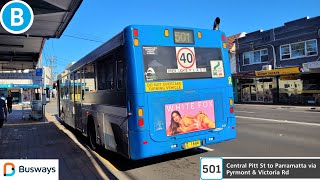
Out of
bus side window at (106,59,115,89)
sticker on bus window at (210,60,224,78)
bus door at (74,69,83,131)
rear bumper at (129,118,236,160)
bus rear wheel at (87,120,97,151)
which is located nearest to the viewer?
rear bumper at (129,118,236,160)

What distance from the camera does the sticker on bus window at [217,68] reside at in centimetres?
731

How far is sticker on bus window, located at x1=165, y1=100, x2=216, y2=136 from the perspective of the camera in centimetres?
650

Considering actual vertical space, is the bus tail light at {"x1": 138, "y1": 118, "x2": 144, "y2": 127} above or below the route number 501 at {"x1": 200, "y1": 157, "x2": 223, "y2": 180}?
above

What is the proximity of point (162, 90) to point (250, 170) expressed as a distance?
2357 millimetres

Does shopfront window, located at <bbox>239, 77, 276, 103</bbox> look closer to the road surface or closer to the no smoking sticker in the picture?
the road surface

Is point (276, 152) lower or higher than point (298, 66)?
lower

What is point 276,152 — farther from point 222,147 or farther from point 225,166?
point 225,166

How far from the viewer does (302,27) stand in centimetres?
2911

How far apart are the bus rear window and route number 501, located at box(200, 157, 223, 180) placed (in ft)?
6.69

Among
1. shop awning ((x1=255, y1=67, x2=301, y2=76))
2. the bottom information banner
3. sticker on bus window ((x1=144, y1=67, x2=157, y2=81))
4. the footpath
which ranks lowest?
the footpath

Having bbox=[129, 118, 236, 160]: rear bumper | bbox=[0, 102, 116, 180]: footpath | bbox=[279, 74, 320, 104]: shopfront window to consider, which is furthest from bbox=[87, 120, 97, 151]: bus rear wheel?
bbox=[279, 74, 320, 104]: shopfront window

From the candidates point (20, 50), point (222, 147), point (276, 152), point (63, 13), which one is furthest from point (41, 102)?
point (276, 152)

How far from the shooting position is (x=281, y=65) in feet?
104

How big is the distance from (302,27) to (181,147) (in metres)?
26.9
